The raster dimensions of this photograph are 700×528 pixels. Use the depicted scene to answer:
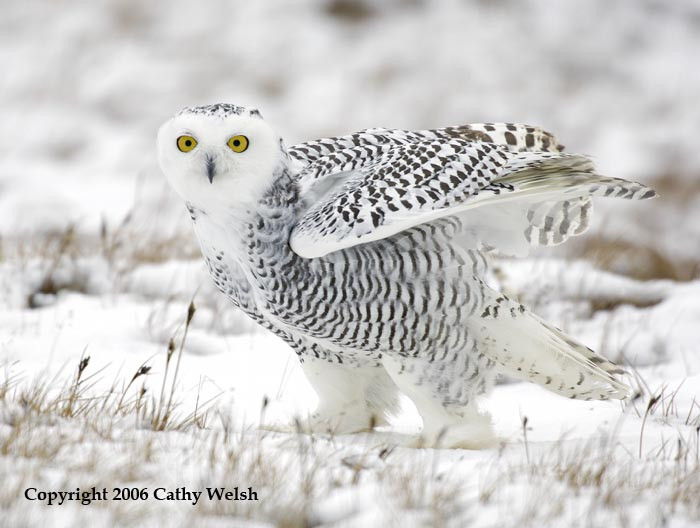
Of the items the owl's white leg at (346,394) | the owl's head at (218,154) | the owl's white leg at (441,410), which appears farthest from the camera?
the owl's white leg at (346,394)

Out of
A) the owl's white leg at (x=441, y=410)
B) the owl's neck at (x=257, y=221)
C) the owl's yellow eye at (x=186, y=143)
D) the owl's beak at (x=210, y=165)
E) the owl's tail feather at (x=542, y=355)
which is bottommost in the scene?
the owl's white leg at (x=441, y=410)

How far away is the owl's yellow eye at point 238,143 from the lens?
3.65 m

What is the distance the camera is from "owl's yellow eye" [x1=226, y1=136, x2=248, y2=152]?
3652 millimetres

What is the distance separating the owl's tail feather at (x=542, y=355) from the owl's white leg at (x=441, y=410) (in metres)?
0.18

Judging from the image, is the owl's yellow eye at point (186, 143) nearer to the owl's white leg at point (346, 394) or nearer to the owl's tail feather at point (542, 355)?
the owl's white leg at point (346, 394)

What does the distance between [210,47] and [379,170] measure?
1386cm

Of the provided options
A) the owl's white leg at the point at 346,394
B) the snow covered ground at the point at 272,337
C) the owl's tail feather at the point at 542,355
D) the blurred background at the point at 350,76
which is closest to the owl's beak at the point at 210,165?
the snow covered ground at the point at 272,337

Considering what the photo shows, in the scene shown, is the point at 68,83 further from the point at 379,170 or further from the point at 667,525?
the point at 667,525

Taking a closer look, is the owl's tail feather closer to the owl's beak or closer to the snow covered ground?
the snow covered ground

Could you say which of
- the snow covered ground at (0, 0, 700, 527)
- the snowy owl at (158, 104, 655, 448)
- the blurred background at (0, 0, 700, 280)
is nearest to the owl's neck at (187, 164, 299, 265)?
the snowy owl at (158, 104, 655, 448)

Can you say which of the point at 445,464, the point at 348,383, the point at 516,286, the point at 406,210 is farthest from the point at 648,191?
the point at 516,286

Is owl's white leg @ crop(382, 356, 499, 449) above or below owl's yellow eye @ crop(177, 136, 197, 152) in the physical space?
below

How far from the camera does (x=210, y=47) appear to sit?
16953 millimetres

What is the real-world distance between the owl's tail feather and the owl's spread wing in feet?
1.07
